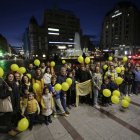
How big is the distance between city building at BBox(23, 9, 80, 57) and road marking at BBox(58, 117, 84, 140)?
273 feet

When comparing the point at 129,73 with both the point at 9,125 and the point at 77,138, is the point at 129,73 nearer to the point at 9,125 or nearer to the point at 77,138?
the point at 77,138

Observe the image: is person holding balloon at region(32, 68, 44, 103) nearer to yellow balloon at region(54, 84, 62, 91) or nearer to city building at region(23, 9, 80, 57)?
yellow balloon at region(54, 84, 62, 91)

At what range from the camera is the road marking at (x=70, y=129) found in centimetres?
423

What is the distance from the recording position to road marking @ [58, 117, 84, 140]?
4230 mm

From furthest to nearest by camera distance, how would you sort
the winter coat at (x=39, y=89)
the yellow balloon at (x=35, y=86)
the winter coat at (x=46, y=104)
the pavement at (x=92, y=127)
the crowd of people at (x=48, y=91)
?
the winter coat at (x=39, y=89)
the yellow balloon at (x=35, y=86)
the winter coat at (x=46, y=104)
the crowd of people at (x=48, y=91)
the pavement at (x=92, y=127)

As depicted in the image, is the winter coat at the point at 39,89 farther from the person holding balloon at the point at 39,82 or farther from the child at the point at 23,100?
the child at the point at 23,100

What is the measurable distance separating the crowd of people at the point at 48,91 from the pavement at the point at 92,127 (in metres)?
0.31

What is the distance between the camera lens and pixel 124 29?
69875 mm

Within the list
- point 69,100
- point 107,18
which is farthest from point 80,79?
point 107,18

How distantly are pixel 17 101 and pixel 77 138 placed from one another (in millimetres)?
2164

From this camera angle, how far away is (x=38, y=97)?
5.35 m

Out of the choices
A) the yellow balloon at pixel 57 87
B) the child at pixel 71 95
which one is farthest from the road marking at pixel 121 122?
the yellow balloon at pixel 57 87

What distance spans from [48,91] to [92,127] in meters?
1.85

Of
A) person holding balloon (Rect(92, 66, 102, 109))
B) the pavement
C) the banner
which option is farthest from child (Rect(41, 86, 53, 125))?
person holding balloon (Rect(92, 66, 102, 109))
